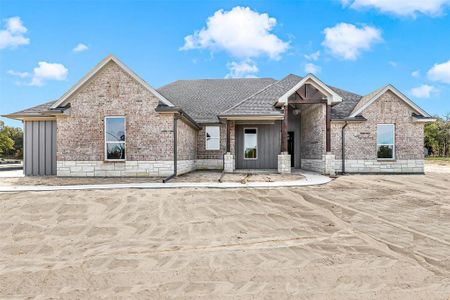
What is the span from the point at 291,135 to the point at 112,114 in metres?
12.1

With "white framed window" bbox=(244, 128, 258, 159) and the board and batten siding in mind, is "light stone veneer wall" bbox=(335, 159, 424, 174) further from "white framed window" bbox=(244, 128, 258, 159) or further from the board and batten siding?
the board and batten siding

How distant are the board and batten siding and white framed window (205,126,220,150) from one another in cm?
889

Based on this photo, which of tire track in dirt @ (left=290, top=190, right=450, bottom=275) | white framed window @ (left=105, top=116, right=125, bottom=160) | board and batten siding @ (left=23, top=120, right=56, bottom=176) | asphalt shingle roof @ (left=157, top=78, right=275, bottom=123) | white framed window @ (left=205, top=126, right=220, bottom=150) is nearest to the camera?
tire track in dirt @ (left=290, top=190, right=450, bottom=275)

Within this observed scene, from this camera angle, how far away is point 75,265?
3834mm

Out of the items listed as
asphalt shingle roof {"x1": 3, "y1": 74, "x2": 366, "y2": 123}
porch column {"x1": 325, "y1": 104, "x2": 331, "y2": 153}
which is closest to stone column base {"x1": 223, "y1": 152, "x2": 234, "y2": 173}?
asphalt shingle roof {"x1": 3, "y1": 74, "x2": 366, "y2": 123}

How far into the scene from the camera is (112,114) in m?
12.2

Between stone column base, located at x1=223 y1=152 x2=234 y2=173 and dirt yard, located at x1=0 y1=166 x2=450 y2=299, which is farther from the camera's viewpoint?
stone column base, located at x1=223 y1=152 x2=234 y2=173

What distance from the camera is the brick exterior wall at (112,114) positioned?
1215cm

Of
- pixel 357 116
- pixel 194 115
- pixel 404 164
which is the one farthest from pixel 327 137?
pixel 194 115

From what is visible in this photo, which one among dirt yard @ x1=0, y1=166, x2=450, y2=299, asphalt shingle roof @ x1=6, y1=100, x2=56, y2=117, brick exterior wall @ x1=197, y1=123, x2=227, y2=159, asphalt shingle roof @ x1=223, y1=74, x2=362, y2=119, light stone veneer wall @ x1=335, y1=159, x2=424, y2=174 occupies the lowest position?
dirt yard @ x1=0, y1=166, x2=450, y2=299

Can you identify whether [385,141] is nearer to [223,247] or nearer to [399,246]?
[399,246]

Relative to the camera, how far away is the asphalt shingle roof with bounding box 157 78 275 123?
62.0 ft

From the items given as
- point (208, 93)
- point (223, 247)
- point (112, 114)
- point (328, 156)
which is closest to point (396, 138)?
point (328, 156)

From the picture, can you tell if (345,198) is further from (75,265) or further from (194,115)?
(194,115)
